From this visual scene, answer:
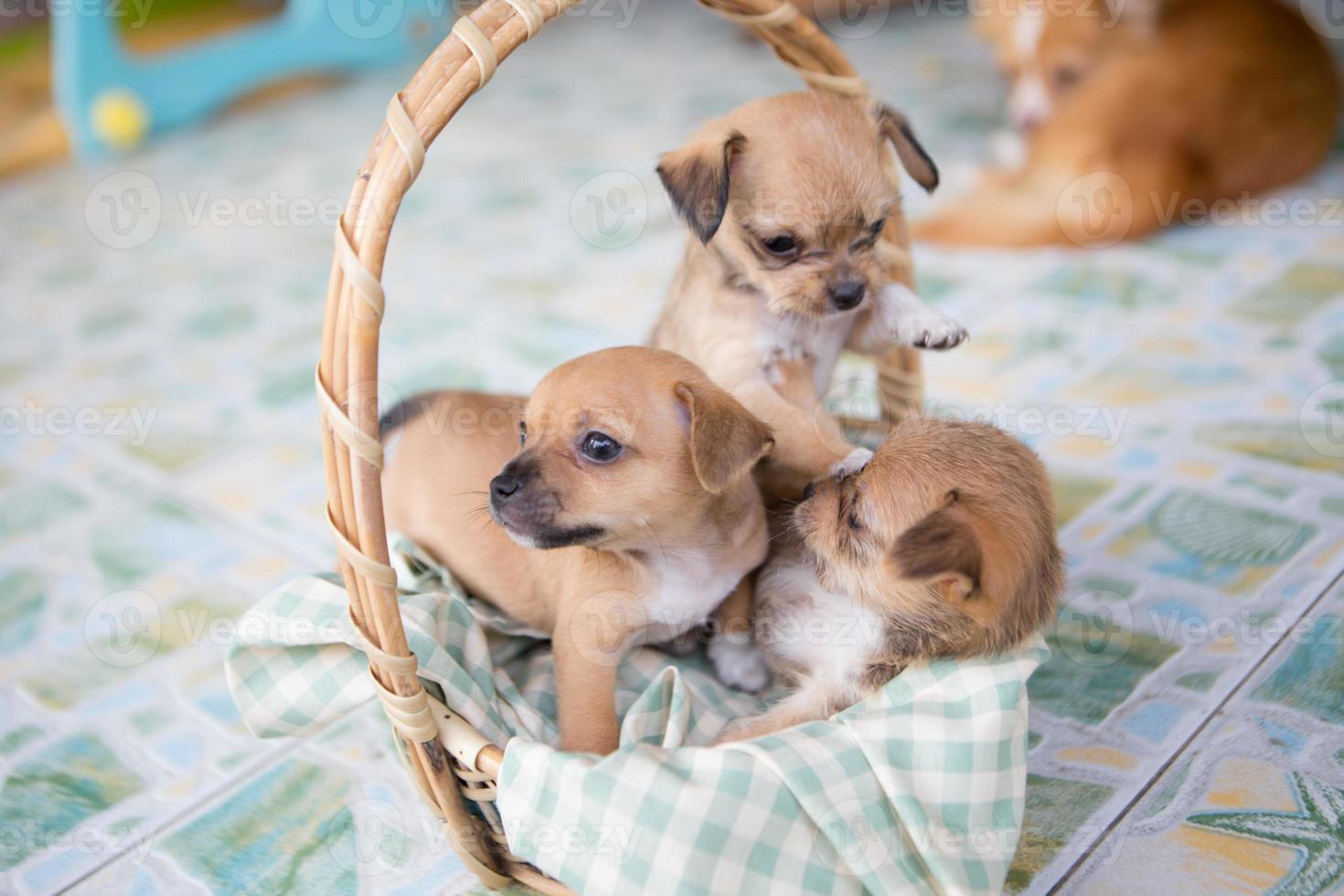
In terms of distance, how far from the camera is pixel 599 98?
6.52 m

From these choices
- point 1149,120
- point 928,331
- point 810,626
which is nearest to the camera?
point 810,626

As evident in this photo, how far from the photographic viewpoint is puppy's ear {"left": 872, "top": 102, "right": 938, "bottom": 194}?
2309mm

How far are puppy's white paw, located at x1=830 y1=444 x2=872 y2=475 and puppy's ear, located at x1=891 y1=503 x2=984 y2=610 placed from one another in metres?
0.34

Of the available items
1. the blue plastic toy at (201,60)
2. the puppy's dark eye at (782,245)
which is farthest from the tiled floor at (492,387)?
the puppy's dark eye at (782,245)

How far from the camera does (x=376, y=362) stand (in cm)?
166

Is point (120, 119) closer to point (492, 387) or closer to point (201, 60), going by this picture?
point (201, 60)

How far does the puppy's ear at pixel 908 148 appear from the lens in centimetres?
231

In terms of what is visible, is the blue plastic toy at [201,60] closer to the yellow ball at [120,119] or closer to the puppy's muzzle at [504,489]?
the yellow ball at [120,119]

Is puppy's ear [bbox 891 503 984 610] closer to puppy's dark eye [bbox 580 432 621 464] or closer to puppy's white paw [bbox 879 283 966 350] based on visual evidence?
puppy's dark eye [bbox 580 432 621 464]

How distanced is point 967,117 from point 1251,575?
3.71 metres

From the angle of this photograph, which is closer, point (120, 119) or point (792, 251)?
point (792, 251)

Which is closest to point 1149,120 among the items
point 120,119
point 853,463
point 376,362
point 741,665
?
point 853,463

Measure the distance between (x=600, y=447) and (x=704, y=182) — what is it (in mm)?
580

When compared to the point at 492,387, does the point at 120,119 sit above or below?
above
